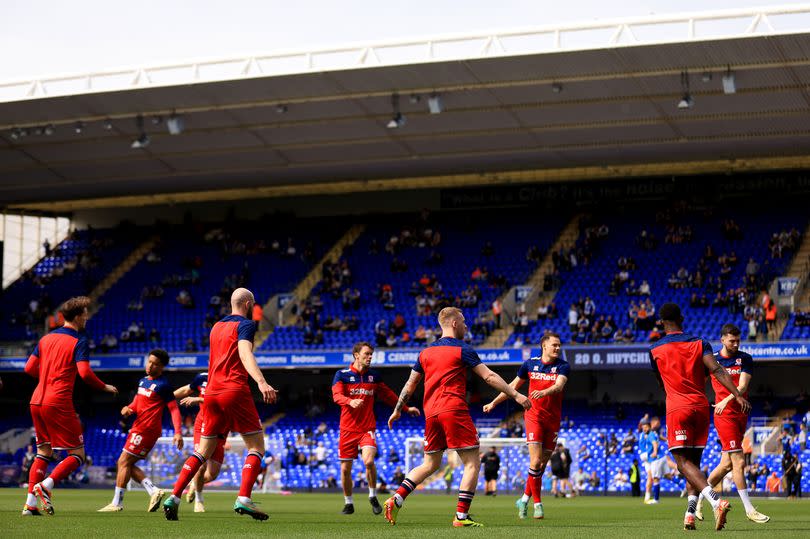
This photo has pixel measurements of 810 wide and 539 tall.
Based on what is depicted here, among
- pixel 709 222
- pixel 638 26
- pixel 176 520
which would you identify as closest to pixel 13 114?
pixel 638 26

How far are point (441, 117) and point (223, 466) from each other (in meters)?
12.4

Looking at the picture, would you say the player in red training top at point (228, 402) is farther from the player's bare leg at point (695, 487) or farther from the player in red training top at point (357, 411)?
the player's bare leg at point (695, 487)

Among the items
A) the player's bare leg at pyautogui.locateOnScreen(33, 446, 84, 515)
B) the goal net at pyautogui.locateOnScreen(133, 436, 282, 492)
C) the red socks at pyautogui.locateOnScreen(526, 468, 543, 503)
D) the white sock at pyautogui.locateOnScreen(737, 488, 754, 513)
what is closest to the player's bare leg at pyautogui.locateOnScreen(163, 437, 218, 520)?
Answer: the player's bare leg at pyautogui.locateOnScreen(33, 446, 84, 515)

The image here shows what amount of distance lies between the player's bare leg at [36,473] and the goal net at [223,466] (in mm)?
19873

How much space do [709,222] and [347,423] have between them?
27.0 metres

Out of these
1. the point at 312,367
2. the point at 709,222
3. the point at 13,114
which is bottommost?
the point at 312,367

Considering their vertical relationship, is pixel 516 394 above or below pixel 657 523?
above

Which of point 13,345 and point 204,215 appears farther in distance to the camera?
point 204,215

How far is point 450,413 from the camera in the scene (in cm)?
1252

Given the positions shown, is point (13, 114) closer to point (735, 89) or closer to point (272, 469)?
point (272, 469)

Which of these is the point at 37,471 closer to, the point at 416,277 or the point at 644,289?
the point at 644,289

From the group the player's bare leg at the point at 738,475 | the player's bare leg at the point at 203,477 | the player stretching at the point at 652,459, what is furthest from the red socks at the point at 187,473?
the player stretching at the point at 652,459

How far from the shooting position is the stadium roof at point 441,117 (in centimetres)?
3127

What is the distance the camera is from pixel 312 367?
133 feet
